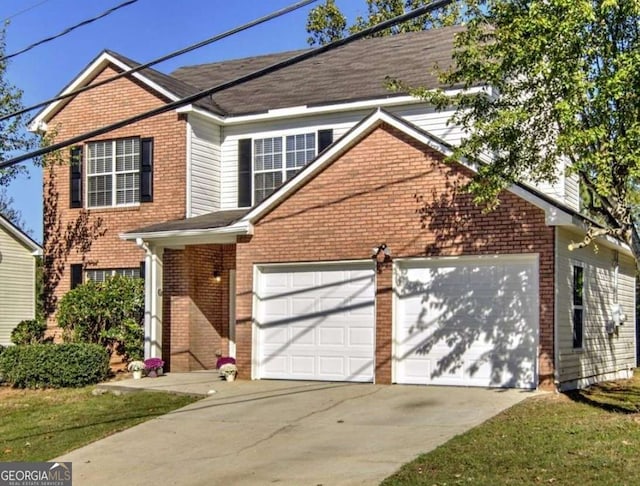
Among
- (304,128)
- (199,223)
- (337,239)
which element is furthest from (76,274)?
(337,239)

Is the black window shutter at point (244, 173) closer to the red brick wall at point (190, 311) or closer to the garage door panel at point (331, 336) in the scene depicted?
the red brick wall at point (190, 311)


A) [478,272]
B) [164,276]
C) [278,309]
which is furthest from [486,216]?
[164,276]

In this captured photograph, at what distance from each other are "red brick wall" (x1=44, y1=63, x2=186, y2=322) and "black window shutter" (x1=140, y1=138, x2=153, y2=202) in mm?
150

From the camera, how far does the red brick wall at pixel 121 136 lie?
2005cm

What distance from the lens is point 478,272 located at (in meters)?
15.0

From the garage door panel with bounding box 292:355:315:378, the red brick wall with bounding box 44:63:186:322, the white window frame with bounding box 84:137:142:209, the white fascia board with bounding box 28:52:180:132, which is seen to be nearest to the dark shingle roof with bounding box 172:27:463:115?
the red brick wall with bounding box 44:63:186:322

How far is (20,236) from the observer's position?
28.7 m

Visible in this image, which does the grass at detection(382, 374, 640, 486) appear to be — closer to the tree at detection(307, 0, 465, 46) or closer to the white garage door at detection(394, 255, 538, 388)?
the white garage door at detection(394, 255, 538, 388)

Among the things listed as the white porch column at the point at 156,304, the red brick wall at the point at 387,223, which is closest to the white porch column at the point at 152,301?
the white porch column at the point at 156,304

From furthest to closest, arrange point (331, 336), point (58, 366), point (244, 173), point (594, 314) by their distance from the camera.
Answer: point (244, 173) < point (58, 366) < point (594, 314) < point (331, 336)

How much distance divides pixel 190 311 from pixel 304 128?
16.7 feet

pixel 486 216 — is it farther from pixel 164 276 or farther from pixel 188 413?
pixel 164 276

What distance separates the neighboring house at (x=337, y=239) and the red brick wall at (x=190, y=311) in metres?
0.04

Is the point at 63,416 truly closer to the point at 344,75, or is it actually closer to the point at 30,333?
the point at 30,333
